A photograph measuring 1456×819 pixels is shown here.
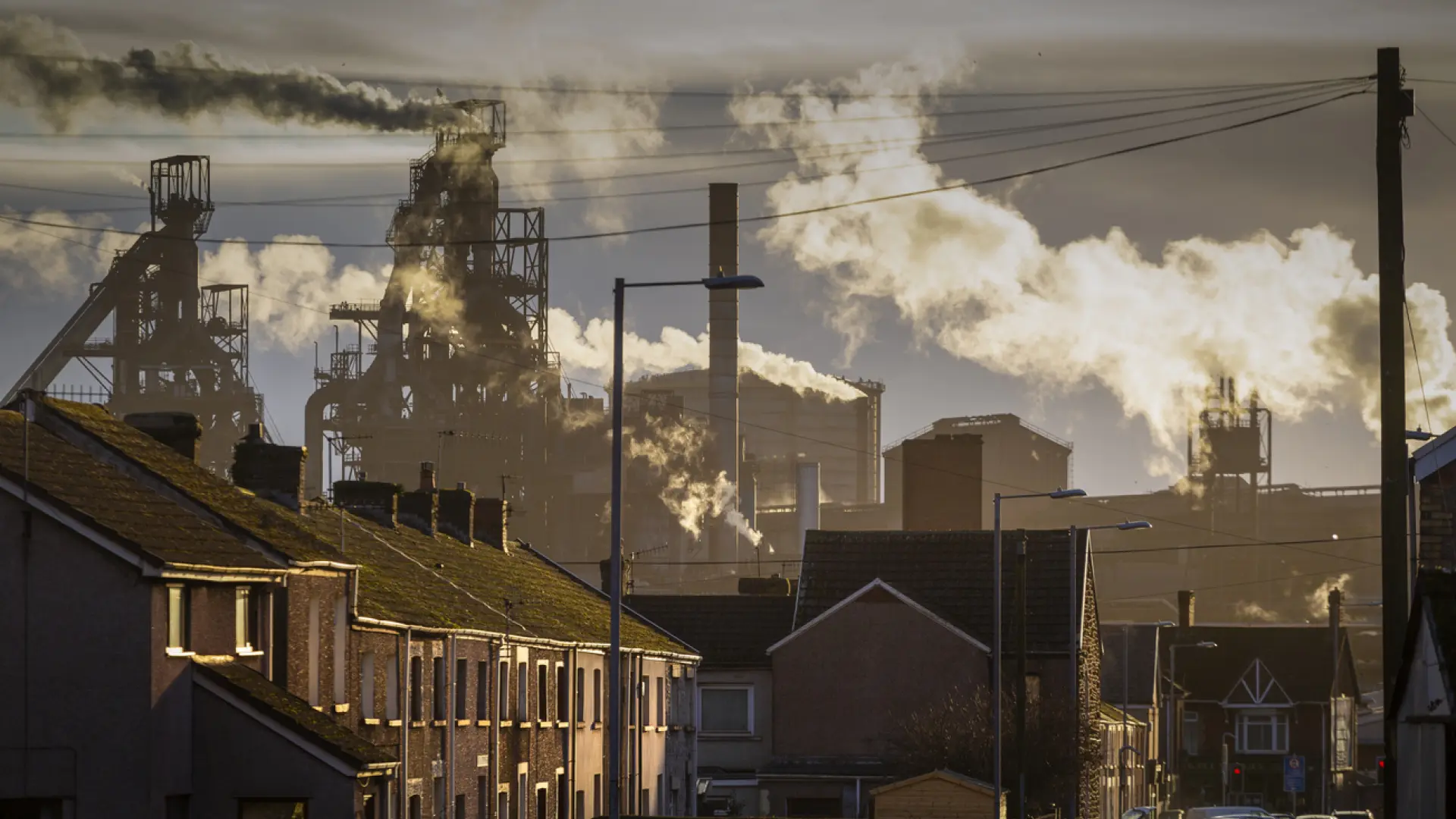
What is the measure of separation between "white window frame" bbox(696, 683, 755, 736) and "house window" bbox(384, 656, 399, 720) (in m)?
27.5

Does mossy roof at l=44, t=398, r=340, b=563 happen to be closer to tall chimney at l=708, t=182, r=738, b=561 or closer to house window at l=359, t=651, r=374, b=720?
house window at l=359, t=651, r=374, b=720

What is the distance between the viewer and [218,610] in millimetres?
30266

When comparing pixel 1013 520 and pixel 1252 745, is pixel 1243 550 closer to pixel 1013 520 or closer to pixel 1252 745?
pixel 1013 520

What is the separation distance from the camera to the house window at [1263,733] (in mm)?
101938

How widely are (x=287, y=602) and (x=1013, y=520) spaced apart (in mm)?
156554

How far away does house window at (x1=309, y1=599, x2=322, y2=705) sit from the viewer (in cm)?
3241

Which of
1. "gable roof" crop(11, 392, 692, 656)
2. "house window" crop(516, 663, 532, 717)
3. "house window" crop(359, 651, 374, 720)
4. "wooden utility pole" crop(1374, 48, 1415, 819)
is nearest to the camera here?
"wooden utility pole" crop(1374, 48, 1415, 819)

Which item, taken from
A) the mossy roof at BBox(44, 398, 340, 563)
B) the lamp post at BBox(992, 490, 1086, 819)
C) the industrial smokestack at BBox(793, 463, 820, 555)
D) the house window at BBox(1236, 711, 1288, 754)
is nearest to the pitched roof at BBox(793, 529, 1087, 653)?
the lamp post at BBox(992, 490, 1086, 819)

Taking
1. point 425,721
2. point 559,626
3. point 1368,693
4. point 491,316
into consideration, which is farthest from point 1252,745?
point 425,721

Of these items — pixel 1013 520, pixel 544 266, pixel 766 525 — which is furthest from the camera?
pixel 1013 520

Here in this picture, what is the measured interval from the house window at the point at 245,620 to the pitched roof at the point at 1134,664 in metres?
62.3

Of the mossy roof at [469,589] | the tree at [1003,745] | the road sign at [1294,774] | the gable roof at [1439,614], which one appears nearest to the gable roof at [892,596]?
the tree at [1003,745]

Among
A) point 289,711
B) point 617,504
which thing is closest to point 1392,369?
point 617,504

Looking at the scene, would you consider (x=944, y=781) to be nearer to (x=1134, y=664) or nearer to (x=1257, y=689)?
(x=1134, y=664)
